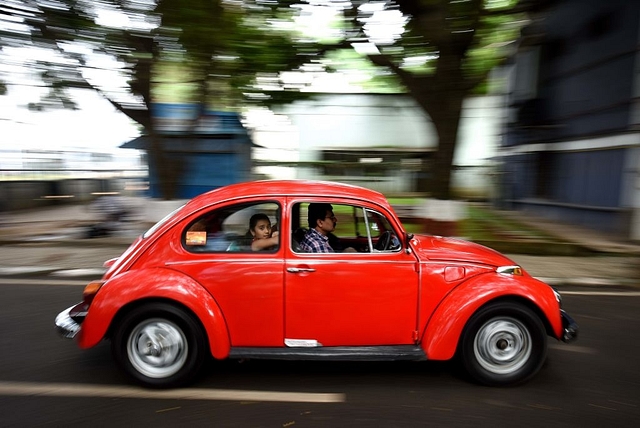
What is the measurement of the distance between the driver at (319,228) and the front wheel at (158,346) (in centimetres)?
105

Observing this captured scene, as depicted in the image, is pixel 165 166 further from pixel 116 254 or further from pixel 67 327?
pixel 67 327

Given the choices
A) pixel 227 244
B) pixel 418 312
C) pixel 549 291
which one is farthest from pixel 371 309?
pixel 549 291

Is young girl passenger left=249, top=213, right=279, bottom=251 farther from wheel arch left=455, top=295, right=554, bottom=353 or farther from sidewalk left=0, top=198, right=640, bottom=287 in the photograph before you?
sidewalk left=0, top=198, right=640, bottom=287

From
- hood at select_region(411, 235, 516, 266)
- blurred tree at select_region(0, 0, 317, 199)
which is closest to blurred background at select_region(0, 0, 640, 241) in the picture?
blurred tree at select_region(0, 0, 317, 199)

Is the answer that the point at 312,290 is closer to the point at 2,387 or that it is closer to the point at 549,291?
the point at 549,291

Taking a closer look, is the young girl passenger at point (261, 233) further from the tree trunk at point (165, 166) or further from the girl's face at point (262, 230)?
the tree trunk at point (165, 166)

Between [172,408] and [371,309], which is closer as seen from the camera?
[172,408]

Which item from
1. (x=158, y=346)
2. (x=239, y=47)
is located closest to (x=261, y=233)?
(x=158, y=346)

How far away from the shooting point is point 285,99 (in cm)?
970

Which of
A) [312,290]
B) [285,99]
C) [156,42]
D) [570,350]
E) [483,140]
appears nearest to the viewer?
[312,290]

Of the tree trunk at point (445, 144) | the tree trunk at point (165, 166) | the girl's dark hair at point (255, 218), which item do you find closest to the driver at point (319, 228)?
the girl's dark hair at point (255, 218)

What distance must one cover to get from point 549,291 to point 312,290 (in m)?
1.85

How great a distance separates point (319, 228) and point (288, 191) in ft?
1.60

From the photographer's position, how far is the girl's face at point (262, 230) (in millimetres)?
3375
